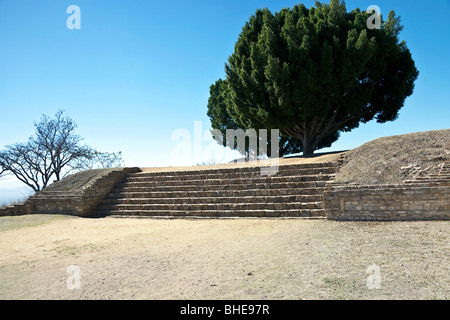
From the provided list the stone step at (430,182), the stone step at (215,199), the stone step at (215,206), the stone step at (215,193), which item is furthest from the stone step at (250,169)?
the stone step at (430,182)

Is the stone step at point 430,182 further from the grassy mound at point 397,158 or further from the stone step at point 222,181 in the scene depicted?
the stone step at point 222,181

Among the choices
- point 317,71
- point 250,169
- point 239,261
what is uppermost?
point 317,71

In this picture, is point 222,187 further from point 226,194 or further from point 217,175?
point 217,175

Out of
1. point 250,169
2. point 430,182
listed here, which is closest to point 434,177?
point 430,182

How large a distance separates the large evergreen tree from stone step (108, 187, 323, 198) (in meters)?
7.37

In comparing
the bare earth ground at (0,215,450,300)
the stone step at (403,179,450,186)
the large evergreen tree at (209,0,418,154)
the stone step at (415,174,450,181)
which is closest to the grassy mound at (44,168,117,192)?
the bare earth ground at (0,215,450,300)

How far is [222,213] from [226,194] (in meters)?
0.98

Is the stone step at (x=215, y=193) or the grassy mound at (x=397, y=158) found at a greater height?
the grassy mound at (x=397, y=158)

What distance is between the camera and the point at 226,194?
994 centimetres

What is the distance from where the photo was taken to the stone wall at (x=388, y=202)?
6477 millimetres

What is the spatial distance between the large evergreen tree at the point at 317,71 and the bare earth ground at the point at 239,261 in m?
9.66

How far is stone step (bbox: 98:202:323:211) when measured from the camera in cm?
831

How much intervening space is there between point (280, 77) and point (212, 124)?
1226 cm

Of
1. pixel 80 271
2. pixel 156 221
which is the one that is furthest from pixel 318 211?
pixel 80 271
